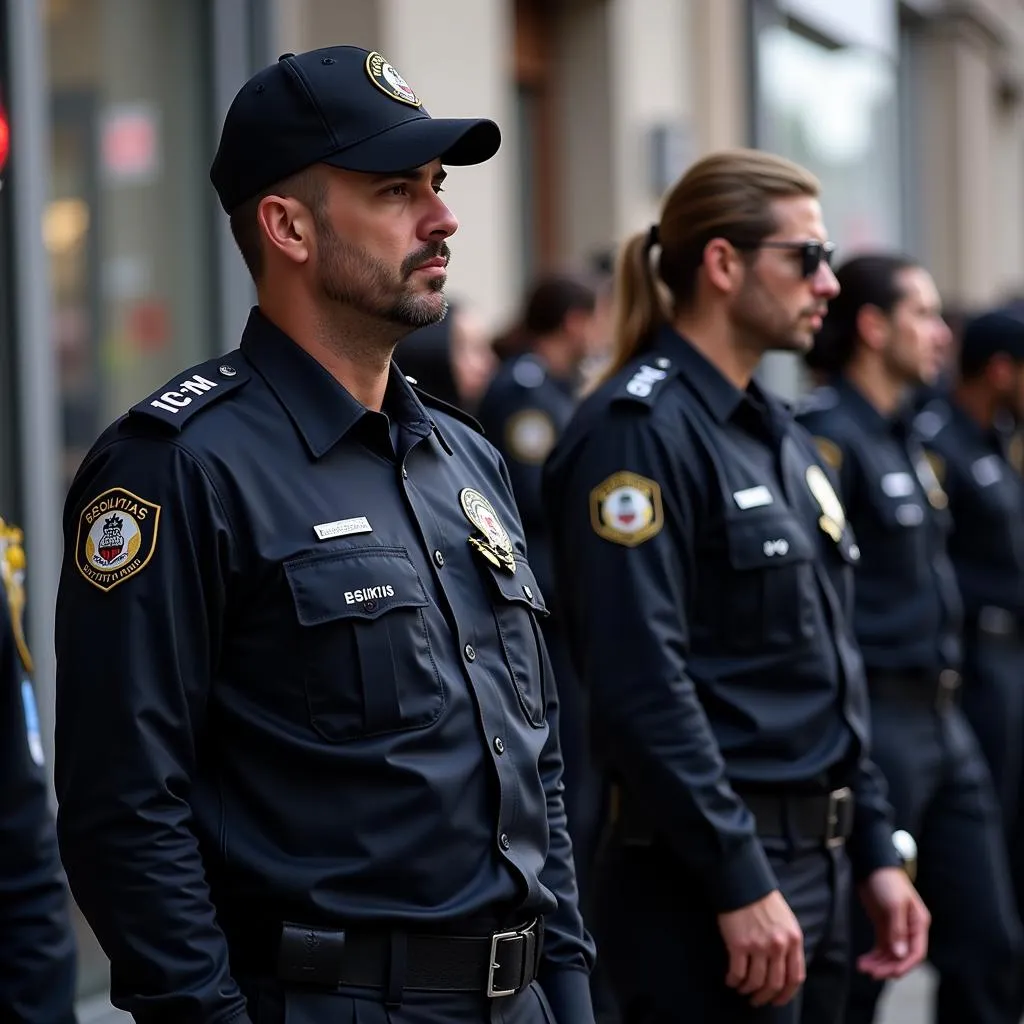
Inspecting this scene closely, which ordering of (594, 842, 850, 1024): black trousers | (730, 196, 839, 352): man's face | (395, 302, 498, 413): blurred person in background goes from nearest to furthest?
(594, 842, 850, 1024): black trousers
(730, 196, 839, 352): man's face
(395, 302, 498, 413): blurred person in background

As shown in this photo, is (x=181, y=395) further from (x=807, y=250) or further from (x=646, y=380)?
(x=807, y=250)

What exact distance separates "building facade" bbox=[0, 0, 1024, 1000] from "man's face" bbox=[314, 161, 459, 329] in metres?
2.68

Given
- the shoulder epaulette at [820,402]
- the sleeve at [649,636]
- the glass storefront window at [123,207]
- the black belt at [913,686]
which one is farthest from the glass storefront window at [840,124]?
the sleeve at [649,636]

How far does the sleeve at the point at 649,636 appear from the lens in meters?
3.35

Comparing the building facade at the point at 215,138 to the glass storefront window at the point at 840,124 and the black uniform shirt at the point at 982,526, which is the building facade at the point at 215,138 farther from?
the black uniform shirt at the point at 982,526

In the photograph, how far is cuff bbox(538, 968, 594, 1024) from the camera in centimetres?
269

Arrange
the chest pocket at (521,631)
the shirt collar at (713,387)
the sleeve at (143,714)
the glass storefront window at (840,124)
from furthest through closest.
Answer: the glass storefront window at (840,124), the shirt collar at (713,387), the chest pocket at (521,631), the sleeve at (143,714)

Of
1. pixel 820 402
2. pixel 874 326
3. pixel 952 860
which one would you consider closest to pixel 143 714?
pixel 952 860

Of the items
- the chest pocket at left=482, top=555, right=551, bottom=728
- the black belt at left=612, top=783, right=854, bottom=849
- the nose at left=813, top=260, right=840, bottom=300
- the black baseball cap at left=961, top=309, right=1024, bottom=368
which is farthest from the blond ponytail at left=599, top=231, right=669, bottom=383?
the black baseball cap at left=961, top=309, right=1024, bottom=368

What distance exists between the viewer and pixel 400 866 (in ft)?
7.75

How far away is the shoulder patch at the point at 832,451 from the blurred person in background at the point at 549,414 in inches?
46.2

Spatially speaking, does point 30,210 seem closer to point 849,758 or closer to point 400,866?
point 849,758

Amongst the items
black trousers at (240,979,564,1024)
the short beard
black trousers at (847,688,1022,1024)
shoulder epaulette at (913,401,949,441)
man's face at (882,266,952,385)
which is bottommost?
black trousers at (847,688,1022,1024)

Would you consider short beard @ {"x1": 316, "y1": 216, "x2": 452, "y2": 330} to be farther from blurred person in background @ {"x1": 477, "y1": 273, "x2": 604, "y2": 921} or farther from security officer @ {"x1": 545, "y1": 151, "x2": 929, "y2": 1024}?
blurred person in background @ {"x1": 477, "y1": 273, "x2": 604, "y2": 921}
